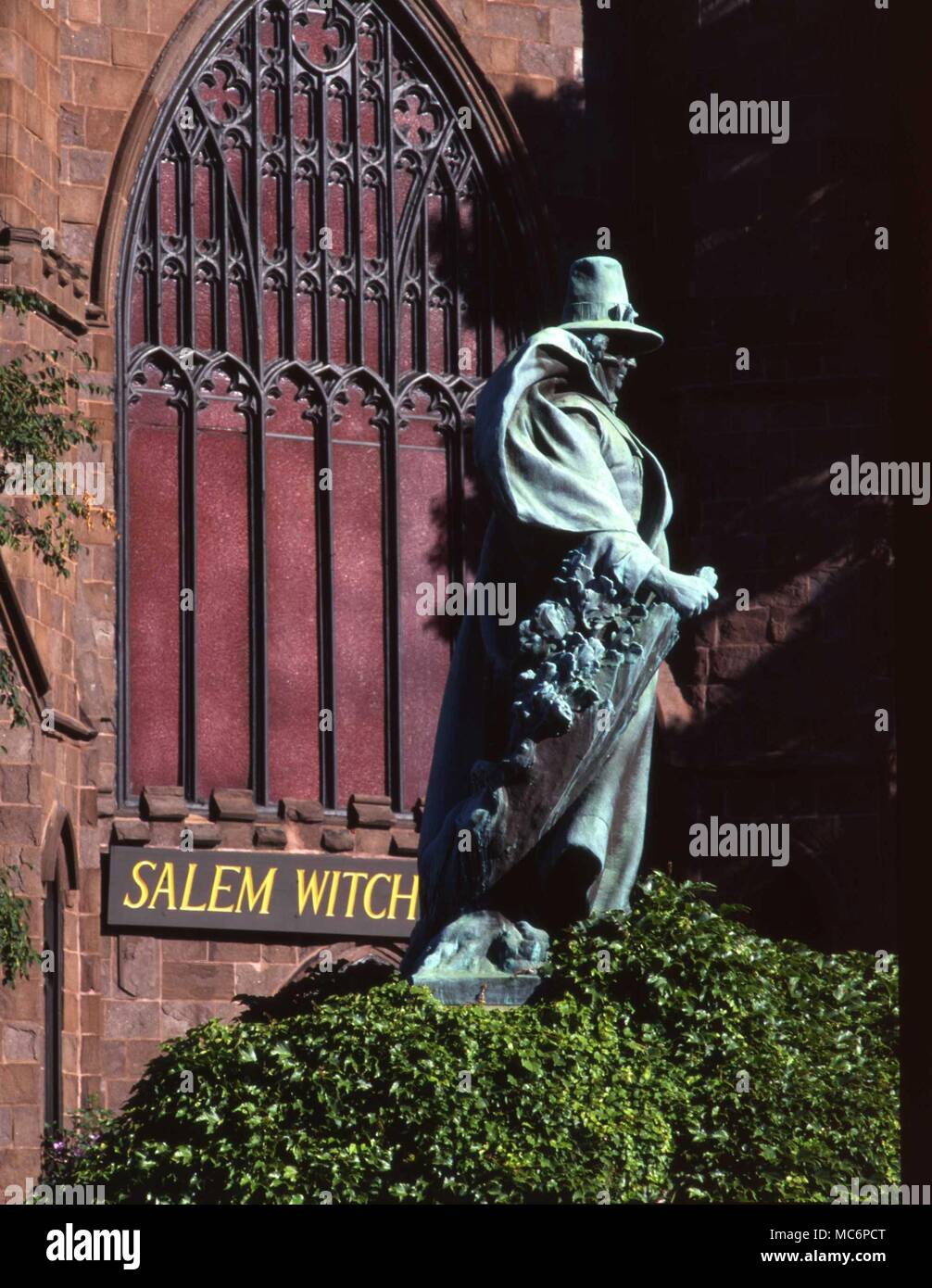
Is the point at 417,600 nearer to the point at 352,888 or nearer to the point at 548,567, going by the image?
the point at 352,888

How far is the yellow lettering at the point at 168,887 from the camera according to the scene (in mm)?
23656

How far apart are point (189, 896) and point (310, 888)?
1049 millimetres

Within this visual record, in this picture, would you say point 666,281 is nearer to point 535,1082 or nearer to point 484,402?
point 484,402

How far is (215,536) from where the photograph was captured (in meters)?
24.7

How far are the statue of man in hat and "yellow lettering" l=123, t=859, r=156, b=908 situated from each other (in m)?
13.1

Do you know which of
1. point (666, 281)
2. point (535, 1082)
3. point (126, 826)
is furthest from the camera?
point (666, 281)

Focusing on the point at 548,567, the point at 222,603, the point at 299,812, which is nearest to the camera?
the point at 548,567

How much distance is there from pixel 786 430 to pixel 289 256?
4262 mm

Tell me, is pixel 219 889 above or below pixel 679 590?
below

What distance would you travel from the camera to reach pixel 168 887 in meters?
23.7

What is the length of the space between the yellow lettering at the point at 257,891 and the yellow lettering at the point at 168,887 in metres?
0.56

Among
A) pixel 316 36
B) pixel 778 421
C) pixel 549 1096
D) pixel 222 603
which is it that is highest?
pixel 316 36

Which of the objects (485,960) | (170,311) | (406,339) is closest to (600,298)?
(485,960)
